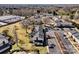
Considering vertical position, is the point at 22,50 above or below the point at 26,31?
below

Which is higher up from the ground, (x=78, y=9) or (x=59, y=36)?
(x=78, y=9)

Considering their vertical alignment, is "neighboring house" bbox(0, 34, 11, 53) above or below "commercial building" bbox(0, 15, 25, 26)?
below

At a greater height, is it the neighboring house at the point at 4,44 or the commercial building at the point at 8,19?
the commercial building at the point at 8,19

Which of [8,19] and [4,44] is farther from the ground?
[8,19]

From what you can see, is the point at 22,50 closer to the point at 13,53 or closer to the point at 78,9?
the point at 13,53
